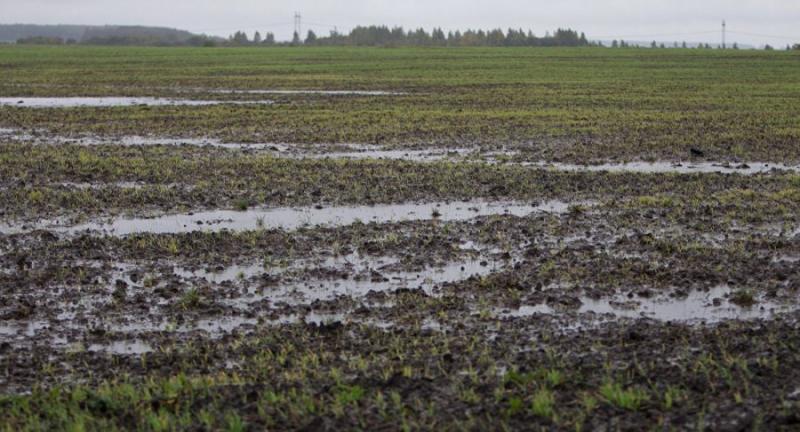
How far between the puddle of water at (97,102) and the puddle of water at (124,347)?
1131 inches

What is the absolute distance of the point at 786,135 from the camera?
24.1 meters

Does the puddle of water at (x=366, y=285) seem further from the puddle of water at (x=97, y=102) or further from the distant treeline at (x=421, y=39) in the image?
the distant treeline at (x=421, y=39)

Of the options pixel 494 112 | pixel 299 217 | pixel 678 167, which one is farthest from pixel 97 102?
pixel 299 217

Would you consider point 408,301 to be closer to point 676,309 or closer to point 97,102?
point 676,309

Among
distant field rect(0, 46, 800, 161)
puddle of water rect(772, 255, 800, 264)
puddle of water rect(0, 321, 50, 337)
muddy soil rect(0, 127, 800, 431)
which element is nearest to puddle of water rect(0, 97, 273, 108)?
distant field rect(0, 46, 800, 161)

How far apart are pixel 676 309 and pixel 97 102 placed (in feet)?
107

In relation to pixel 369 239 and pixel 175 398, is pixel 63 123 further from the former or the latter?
pixel 175 398

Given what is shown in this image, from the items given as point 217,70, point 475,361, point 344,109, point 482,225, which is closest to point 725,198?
point 482,225

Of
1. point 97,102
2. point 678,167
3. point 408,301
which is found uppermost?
point 97,102

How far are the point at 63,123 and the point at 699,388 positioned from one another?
83.4 feet

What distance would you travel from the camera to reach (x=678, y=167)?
19.5 meters

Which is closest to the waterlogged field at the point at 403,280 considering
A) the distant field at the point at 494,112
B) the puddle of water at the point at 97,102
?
the distant field at the point at 494,112

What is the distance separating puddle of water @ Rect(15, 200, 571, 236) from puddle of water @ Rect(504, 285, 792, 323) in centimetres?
460

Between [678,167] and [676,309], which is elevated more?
[678,167]
